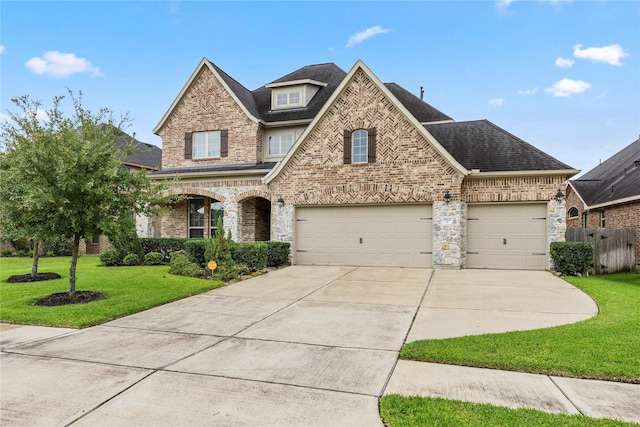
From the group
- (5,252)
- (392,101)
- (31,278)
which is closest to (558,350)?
(392,101)

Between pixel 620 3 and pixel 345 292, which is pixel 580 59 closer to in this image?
pixel 620 3

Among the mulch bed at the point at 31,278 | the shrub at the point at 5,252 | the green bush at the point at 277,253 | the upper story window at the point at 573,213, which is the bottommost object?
the shrub at the point at 5,252

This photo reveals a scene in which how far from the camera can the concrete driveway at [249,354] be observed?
3248mm

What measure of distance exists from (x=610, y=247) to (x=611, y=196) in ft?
18.8

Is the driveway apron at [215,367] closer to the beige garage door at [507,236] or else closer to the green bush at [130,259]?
the beige garage door at [507,236]

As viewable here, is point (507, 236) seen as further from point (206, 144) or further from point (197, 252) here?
point (206, 144)

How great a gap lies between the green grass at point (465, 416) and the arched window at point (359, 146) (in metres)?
11.4

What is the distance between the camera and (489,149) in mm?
14195

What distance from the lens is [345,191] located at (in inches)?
557

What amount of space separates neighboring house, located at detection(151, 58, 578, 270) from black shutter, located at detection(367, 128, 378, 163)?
1.6 inches

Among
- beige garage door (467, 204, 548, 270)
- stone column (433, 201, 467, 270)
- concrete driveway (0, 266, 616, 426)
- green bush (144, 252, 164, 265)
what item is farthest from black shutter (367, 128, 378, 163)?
green bush (144, 252, 164, 265)

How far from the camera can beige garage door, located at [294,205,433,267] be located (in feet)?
44.5

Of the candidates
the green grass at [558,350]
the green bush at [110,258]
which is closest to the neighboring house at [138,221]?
the green bush at [110,258]

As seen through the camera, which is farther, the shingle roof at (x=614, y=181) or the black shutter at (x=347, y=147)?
the shingle roof at (x=614, y=181)
